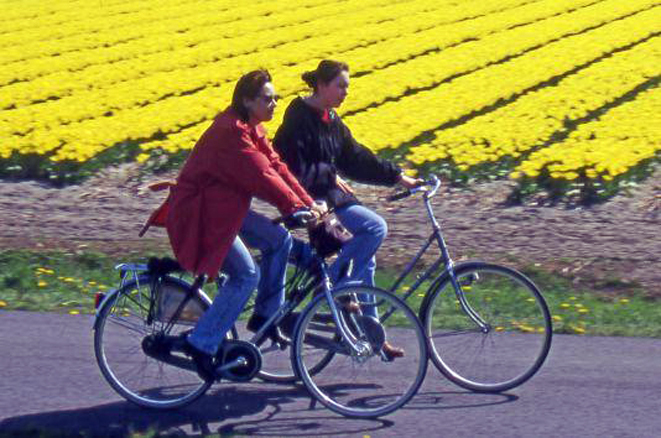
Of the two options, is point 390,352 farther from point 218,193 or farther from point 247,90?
point 247,90

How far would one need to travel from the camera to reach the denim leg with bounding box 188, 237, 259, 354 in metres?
6.59

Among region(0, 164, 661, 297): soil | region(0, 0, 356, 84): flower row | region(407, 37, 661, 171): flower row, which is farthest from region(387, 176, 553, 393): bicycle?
region(0, 0, 356, 84): flower row

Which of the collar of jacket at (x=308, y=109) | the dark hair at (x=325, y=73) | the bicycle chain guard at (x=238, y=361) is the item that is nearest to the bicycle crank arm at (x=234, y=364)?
the bicycle chain guard at (x=238, y=361)

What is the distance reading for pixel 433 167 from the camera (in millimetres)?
13984

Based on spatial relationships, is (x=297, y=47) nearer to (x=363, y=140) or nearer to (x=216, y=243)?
(x=363, y=140)

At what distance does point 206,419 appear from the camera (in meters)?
6.67

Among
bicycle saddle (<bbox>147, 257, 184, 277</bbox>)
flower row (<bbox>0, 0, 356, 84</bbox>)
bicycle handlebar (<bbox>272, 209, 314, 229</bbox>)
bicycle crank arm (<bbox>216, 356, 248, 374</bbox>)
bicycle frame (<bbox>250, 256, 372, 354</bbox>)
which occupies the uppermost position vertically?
flower row (<bbox>0, 0, 356, 84</bbox>)

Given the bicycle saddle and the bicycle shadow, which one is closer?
the bicycle shadow

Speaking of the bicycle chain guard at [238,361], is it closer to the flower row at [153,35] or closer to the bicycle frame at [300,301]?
the bicycle frame at [300,301]

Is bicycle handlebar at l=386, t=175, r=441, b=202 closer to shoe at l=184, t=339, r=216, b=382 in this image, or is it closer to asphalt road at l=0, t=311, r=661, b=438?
asphalt road at l=0, t=311, r=661, b=438

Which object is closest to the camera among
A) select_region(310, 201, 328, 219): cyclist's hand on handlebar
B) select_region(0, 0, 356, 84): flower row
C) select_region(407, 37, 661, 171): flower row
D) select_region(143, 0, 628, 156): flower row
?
select_region(310, 201, 328, 219): cyclist's hand on handlebar

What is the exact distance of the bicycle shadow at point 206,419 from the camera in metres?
6.45

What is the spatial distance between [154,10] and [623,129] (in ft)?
51.7

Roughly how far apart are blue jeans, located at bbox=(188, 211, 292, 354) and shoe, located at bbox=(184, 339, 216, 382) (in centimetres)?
3
